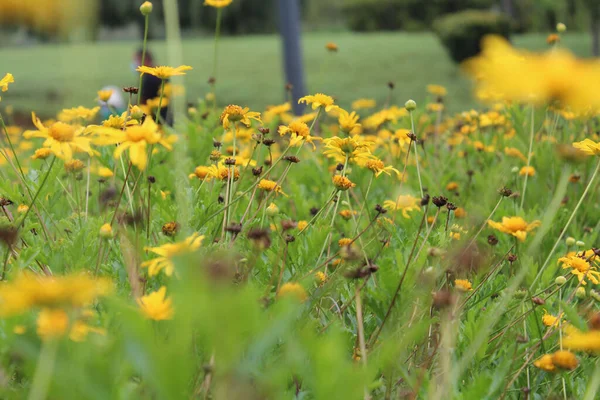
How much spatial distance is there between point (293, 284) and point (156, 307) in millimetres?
185

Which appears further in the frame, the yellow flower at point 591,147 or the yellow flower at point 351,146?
the yellow flower at point 351,146

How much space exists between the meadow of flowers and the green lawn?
19.7 ft

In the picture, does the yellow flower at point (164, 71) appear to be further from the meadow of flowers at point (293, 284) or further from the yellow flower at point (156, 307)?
the yellow flower at point (156, 307)

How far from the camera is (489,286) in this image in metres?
1.09

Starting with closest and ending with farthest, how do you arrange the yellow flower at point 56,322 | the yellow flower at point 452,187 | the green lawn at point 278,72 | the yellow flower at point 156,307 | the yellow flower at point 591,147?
1. the yellow flower at point 56,322
2. the yellow flower at point 156,307
3. the yellow flower at point 591,147
4. the yellow flower at point 452,187
5. the green lawn at point 278,72

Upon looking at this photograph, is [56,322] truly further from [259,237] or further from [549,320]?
[549,320]

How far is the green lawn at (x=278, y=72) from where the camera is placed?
8.11 meters

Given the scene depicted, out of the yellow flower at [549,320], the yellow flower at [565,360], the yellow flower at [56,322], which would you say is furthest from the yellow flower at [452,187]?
the yellow flower at [56,322]

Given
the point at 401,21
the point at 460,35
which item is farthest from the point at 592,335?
the point at 401,21

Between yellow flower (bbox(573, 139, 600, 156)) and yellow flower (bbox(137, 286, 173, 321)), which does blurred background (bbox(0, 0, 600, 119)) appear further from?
yellow flower (bbox(137, 286, 173, 321))

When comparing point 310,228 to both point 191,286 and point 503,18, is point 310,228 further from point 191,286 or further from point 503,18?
point 503,18

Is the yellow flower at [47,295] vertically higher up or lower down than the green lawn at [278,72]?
higher up

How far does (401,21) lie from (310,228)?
47.7 feet

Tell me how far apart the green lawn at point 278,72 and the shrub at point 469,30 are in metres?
0.33
